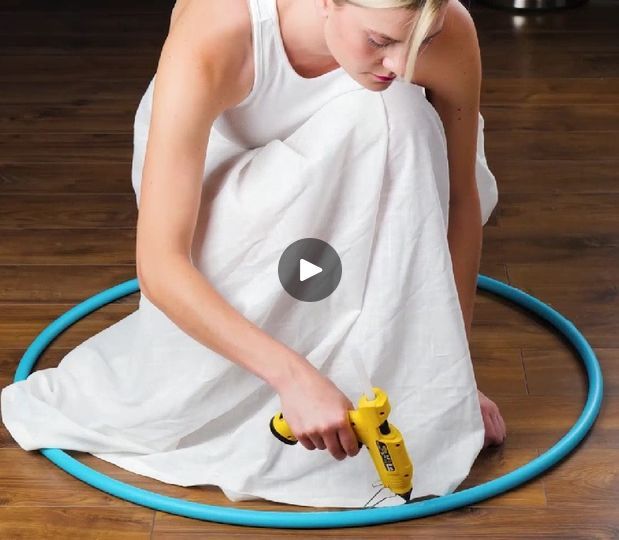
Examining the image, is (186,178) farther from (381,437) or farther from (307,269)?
(381,437)

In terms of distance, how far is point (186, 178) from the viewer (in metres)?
1.75

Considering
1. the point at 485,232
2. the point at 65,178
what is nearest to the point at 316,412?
the point at 485,232

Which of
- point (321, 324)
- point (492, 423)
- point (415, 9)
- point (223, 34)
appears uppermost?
point (415, 9)

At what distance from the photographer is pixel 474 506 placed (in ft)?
6.23

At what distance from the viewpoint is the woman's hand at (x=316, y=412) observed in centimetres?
161

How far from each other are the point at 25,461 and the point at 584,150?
173 cm

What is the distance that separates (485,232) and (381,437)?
1.17 metres

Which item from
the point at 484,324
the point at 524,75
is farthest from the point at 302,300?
the point at 524,75

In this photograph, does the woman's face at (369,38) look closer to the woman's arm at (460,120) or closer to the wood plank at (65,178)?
the woman's arm at (460,120)

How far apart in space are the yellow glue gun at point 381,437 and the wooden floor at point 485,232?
114mm

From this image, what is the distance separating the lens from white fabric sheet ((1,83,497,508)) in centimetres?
184

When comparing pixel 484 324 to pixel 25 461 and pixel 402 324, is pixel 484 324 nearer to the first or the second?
pixel 402 324
